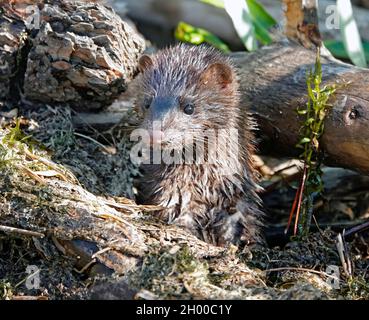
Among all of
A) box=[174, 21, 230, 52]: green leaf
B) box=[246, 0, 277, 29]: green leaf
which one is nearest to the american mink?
box=[246, 0, 277, 29]: green leaf

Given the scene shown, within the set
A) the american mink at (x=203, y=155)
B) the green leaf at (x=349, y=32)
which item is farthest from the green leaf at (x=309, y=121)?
the green leaf at (x=349, y=32)

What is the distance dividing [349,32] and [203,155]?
155 cm

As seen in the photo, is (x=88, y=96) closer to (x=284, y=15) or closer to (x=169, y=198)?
(x=169, y=198)

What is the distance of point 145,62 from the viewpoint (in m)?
5.27

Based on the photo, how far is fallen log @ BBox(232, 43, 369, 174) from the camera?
4.72 m

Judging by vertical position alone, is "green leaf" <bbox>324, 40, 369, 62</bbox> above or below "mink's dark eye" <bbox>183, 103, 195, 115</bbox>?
above

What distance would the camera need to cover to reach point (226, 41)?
8.15 metres

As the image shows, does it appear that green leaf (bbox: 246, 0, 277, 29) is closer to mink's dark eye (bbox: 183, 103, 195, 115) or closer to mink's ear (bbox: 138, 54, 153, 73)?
mink's ear (bbox: 138, 54, 153, 73)

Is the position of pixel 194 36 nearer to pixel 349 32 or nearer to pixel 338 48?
pixel 338 48

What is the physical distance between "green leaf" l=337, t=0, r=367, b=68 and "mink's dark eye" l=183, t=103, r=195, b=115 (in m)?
1.40

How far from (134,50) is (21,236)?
1900 millimetres

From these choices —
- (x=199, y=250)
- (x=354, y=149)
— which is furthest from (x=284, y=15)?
(x=199, y=250)

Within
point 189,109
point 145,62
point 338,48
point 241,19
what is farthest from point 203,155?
point 338,48

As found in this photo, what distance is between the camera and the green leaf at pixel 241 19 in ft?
18.1
